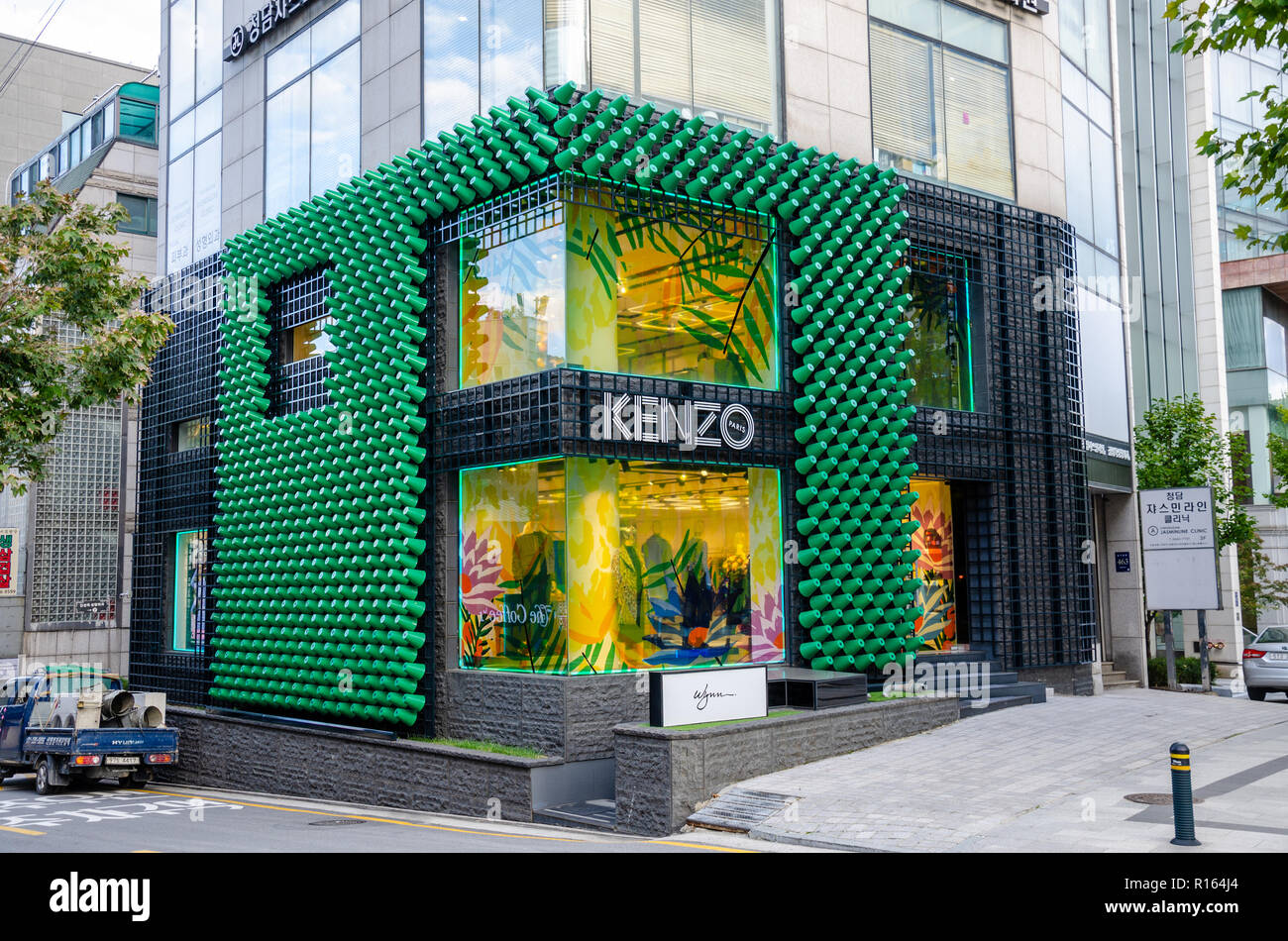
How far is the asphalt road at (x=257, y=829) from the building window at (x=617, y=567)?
2587 millimetres

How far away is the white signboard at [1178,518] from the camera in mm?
21141

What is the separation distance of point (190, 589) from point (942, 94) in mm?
17549

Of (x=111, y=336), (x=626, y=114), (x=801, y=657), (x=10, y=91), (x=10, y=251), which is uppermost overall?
(x=10, y=91)

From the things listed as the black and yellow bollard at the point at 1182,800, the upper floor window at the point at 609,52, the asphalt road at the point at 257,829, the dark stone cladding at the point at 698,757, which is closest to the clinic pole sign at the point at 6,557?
the asphalt road at the point at 257,829

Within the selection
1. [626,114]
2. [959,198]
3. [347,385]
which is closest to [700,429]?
[626,114]

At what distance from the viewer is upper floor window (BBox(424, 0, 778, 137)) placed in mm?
15906

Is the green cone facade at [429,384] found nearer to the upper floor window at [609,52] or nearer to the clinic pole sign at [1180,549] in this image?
the upper floor window at [609,52]

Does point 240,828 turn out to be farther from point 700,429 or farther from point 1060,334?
point 1060,334

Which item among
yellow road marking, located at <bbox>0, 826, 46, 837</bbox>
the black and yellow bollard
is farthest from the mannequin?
yellow road marking, located at <bbox>0, 826, 46, 837</bbox>

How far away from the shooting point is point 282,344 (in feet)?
70.0

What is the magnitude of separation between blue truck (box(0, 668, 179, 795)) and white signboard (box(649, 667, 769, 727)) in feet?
37.6

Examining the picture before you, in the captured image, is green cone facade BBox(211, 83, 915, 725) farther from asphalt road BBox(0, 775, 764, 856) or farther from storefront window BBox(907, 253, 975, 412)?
asphalt road BBox(0, 775, 764, 856)

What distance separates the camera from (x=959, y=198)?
67.3 feet

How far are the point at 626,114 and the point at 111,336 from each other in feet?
29.1
